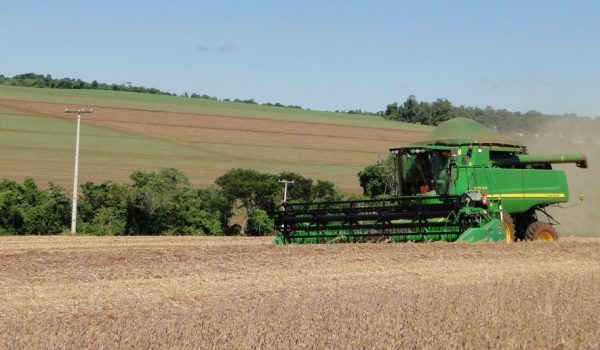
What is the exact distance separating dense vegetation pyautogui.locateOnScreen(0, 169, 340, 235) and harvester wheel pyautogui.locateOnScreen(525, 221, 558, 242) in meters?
18.0

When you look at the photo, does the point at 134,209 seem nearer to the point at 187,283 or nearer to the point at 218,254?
the point at 218,254

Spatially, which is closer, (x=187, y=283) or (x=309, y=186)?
(x=187, y=283)

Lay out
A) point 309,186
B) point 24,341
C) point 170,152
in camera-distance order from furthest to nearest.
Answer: point 170,152
point 309,186
point 24,341

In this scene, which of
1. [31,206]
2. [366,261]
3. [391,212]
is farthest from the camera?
[31,206]

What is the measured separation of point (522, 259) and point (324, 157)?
144 ft

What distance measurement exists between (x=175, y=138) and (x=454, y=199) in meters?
43.4

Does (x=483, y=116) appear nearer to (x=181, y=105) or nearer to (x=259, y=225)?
(x=259, y=225)

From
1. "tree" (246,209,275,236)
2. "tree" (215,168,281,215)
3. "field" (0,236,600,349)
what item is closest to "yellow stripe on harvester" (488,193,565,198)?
"field" (0,236,600,349)

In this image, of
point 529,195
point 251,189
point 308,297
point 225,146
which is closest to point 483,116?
point 251,189

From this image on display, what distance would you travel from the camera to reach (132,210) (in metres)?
34.8

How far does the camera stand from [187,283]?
1072 cm

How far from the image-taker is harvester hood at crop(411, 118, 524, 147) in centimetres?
1819

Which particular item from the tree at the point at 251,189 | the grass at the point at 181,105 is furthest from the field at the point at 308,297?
the grass at the point at 181,105

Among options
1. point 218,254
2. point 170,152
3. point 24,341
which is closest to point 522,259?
point 218,254
